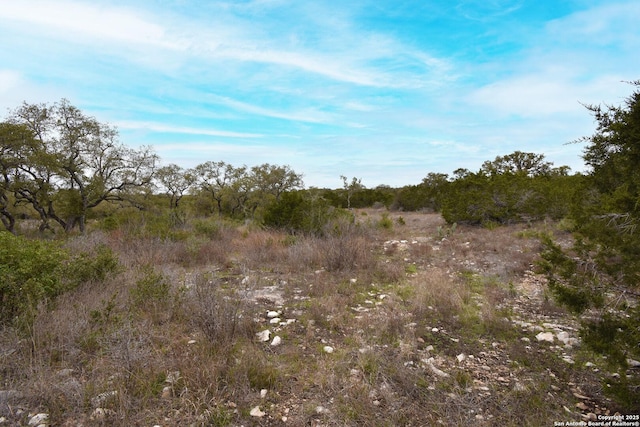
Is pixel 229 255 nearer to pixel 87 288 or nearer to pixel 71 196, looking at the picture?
pixel 87 288

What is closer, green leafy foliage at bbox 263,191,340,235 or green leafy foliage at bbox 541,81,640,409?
green leafy foliage at bbox 541,81,640,409

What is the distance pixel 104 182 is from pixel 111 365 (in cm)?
1832

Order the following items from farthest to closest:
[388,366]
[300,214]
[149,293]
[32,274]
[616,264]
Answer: [300,214]
[149,293]
[32,274]
[388,366]
[616,264]

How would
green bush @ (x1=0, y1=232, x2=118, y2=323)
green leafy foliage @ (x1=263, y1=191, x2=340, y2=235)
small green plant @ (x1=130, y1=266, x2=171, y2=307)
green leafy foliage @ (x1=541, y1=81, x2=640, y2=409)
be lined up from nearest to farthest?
1. green leafy foliage @ (x1=541, y1=81, x2=640, y2=409)
2. green bush @ (x1=0, y1=232, x2=118, y2=323)
3. small green plant @ (x1=130, y1=266, x2=171, y2=307)
4. green leafy foliage @ (x1=263, y1=191, x2=340, y2=235)

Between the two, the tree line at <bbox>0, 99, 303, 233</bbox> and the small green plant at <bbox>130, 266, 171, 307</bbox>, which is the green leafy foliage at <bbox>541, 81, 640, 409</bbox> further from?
the tree line at <bbox>0, 99, 303, 233</bbox>

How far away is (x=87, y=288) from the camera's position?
449 cm

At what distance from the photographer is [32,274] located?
3.88m

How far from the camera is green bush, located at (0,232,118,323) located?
3547mm

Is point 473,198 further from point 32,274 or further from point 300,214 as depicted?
point 32,274

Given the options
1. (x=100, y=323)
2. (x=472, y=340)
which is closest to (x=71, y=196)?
(x=100, y=323)

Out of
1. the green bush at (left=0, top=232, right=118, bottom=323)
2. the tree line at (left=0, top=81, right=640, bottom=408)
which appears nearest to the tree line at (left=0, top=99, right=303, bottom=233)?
the tree line at (left=0, top=81, right=640, bottom=408)

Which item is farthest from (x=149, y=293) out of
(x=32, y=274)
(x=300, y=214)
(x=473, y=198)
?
(x=473, y=198)

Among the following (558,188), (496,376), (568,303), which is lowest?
(496,376)

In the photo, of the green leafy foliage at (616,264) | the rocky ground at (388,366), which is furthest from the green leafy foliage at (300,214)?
the green leafy foliage at (616,264)
